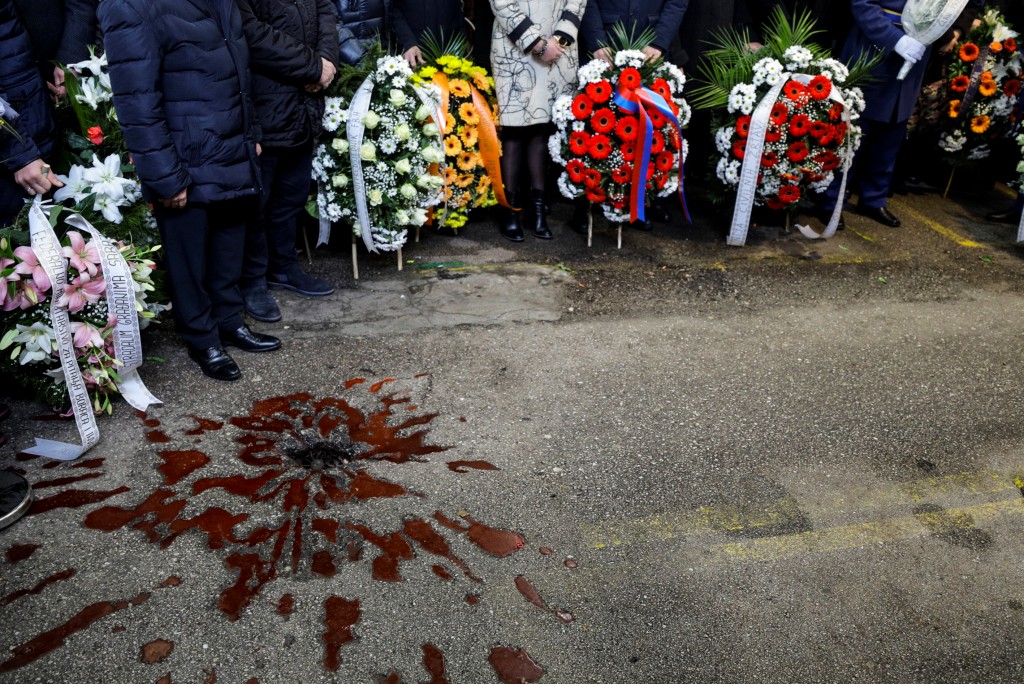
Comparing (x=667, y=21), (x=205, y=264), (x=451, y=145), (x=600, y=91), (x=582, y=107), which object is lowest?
(x=205, y=264)

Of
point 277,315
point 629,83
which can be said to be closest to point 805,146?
point 629,83

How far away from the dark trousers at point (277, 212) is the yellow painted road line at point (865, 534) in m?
2.94

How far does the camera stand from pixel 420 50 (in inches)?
225

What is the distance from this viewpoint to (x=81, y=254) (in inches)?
144

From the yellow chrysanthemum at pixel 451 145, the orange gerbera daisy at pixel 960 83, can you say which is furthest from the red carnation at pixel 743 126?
the orange gerbera daisy at pixel 960 83

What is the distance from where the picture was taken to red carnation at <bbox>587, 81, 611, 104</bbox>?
5.47 m

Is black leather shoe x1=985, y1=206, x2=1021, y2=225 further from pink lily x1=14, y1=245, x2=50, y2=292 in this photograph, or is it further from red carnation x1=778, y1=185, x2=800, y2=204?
pink lily x1=14, y1=245, x2=50, y2=292

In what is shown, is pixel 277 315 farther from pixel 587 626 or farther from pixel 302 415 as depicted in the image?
pixel 587 626

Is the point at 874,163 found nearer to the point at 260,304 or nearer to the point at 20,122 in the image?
the point at 260,304

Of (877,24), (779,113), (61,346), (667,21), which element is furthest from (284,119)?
(877,24)

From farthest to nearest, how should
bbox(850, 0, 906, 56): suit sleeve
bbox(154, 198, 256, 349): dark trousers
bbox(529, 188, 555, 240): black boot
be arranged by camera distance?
bbox(529, 188, 555, 240): black boot, bbox(850, 0, 906, 56): suit sleeve, bbox(154, 198, 256, 349): dark trousers

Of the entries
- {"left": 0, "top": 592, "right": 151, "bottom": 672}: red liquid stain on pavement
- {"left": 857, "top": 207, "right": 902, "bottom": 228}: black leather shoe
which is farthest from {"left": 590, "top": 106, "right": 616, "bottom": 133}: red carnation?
{"left": 0, "top": 592, "right": 151, "bottom": 672}: red liquid stain on pavement

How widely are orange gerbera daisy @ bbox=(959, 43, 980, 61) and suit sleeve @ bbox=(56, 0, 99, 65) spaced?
20.2 ft

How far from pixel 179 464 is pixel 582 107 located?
3.44 m
